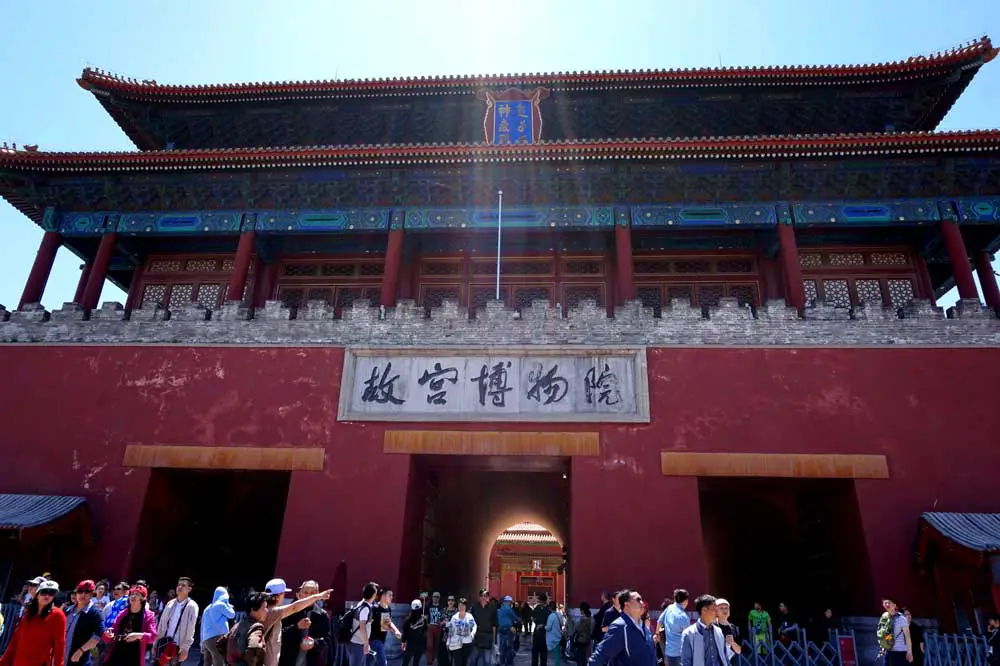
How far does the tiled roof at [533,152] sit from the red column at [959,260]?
1.39m

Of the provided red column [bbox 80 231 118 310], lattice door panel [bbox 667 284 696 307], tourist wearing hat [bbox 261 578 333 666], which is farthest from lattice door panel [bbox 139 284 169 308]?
tourist wearing hat [bbox 261 578 333 666]

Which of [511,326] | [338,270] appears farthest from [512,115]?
[511,326]

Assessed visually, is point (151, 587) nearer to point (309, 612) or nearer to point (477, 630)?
point (477, 630)

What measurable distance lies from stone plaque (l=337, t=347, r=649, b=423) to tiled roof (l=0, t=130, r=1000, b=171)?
12.5ft

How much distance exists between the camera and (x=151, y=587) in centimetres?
974

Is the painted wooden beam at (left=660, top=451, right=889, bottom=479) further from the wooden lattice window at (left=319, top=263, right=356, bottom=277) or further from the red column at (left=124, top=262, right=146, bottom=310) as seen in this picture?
the red column at (left=124, top=262, right=146, bottom=310)

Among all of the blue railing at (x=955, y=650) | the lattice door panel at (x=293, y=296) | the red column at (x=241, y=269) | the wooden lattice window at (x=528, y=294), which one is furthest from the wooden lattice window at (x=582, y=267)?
the blue railing at (x=955, y=650)

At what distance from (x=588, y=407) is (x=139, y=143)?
1328 cm

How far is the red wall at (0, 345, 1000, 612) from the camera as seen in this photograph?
8984 mm

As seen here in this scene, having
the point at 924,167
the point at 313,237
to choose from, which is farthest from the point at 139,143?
the point at 924,167

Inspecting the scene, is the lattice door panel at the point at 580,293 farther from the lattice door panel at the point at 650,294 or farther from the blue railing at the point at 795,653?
the blue railing at the point at 795,653

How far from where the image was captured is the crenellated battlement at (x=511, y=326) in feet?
32.8

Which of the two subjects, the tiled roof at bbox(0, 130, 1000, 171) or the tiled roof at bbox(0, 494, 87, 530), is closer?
the tiled roof at bbox(0, 494, 87, 530)

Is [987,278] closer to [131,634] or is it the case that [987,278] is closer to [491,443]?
[491,443]
